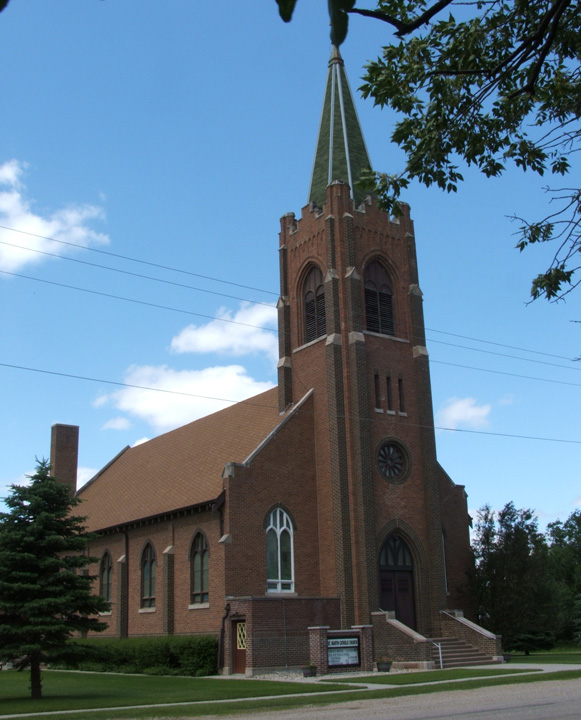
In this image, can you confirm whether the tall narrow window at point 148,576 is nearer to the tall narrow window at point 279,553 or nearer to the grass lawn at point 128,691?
the grass lawn at point 128,691

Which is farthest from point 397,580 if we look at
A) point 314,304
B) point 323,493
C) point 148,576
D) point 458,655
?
point 314,304

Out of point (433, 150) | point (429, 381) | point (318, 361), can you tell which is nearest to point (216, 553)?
point (318, 361)

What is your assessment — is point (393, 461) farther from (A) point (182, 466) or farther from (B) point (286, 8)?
(B) point (286, 8)

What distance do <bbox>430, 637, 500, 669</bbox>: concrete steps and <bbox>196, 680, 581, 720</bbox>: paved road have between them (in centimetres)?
1024

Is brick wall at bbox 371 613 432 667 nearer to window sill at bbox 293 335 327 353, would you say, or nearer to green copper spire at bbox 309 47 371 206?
window sill at bbox 293 335 327 353

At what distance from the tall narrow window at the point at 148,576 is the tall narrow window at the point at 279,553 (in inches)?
284

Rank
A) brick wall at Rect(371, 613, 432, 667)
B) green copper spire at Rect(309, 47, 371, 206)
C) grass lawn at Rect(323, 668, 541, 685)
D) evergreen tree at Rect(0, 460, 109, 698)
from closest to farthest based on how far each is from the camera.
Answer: evergreen tree at Rect(0, 460, 109, 698)
grass lawn at Rect(323, 668, 541, 685)
brick wall at Rect(371, 613, 432, 667)
green copper spire at Rect(309, 47, 371, 206)

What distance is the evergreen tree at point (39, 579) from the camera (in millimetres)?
20688

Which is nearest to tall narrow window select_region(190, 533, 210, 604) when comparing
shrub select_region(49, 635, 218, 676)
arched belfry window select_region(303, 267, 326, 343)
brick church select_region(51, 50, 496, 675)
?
brick church select_region(51, 50, 496, 675)

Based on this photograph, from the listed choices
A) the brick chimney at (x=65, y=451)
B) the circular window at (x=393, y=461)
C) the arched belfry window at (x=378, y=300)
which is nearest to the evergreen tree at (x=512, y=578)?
the circular window at (x=393, y=461)

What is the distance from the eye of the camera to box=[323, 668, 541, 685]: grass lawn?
2183 centimetres

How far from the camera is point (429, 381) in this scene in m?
34.2

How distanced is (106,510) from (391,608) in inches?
641

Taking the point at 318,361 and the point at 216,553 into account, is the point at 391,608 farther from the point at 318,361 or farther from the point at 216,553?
the point at 318,361
